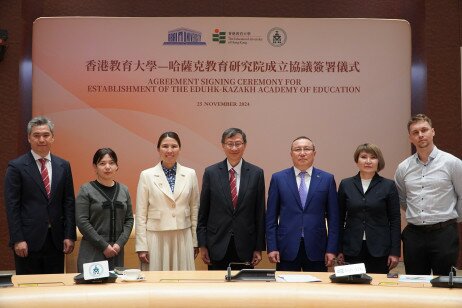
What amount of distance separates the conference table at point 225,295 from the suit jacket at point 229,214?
1314 mm

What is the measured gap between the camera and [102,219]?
388 cm

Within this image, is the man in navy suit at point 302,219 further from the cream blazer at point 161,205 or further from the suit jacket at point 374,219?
the cream blazer at point 161,205

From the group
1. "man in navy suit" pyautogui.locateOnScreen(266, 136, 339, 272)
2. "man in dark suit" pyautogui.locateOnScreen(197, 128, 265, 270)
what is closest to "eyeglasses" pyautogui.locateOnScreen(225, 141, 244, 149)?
"man in dark suit" pyautogui.locateOnScreen(197, 128, 265, 270)

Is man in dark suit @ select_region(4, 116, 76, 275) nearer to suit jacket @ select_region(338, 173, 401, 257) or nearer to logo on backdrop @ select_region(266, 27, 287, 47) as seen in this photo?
suit jacket @ select_region(338, 173, 401, 257)

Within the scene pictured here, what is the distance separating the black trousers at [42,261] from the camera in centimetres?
391

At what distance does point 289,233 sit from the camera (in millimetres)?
3918

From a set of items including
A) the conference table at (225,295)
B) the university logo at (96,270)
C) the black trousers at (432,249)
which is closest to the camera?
the conference table at (225,295)

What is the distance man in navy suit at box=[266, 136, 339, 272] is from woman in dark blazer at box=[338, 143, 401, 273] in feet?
0.31

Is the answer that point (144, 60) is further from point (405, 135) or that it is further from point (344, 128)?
point (405, 135)

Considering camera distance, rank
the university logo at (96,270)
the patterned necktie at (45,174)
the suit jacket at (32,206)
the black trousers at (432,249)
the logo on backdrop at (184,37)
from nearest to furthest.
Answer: the university logo at (96,270) < the black trousers at (432,249) < the suit jacket at (32,206) < the patterned necktie at (45,174) < the logo on backdrop at (184,37)

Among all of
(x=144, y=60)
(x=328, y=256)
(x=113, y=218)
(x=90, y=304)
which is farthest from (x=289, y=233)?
(x=144, y=60)

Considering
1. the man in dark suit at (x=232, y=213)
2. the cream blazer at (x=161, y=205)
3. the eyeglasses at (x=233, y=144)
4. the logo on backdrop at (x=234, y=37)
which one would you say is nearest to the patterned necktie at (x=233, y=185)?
the man in dark suit at (x=232, y=213)

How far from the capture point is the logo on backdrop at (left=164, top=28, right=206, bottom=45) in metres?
6.31

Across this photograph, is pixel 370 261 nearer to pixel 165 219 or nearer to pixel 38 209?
pixel 165 219
